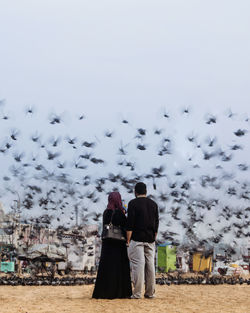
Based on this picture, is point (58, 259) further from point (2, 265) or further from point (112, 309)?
point (112, 309)

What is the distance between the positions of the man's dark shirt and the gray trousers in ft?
0.47

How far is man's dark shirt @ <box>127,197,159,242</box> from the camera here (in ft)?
34.5

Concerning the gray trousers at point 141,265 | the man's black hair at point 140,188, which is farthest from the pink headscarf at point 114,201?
the gray trousers at point 141,265

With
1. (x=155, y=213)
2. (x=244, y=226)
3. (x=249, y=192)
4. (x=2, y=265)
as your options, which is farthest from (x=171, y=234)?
(x=155, y=213)

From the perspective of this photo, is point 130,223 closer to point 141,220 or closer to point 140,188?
point 141,220

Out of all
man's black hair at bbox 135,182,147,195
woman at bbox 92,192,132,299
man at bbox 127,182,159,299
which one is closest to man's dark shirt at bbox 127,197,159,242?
man at bbox 127,182,159,299

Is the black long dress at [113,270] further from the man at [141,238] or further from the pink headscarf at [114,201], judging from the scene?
the man at [141,238]

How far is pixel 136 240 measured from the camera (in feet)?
34.6

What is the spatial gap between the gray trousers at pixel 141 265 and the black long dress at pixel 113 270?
0.27 meters

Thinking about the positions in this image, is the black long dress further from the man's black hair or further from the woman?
the man's black hair

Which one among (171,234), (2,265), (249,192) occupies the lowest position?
(2,265)

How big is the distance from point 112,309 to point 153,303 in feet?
4.06

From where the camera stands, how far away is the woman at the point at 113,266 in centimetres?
1070

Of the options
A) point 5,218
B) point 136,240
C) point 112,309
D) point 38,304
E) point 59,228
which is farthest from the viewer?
point 5,218
